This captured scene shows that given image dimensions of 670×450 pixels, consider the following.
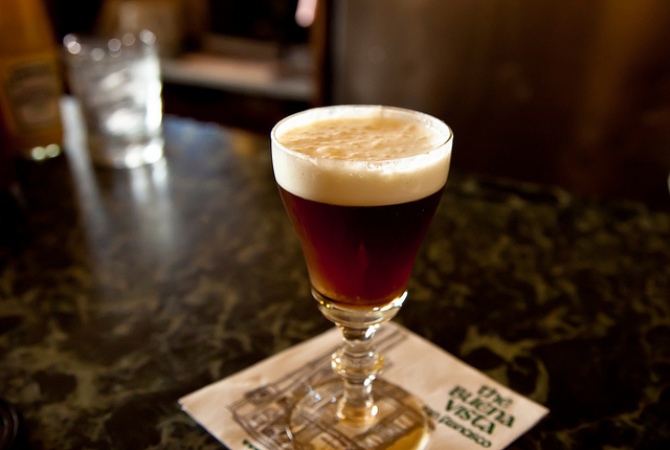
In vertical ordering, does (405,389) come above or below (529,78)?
below

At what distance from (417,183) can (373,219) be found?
0.05m

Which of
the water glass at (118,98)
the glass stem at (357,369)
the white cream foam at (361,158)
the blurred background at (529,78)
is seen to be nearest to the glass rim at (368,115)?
the white cream foam at (361,158)

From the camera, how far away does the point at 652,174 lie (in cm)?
178

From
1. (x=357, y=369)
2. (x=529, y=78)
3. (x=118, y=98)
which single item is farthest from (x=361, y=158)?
(x=529, y=78)

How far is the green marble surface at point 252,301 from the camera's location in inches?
28.0

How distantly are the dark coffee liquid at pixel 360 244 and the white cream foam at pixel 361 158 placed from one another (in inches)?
0.6

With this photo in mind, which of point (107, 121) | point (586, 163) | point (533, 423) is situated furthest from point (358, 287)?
point (586, 163)

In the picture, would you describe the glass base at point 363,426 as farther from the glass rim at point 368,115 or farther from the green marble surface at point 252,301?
the glass rim at point 368,115

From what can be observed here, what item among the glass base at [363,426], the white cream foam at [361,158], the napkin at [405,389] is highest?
the white cream foam at [361,158]

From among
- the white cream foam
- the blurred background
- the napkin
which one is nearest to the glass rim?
the white cream foam

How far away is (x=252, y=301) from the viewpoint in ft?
3.01

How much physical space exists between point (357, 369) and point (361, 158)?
0.78ft

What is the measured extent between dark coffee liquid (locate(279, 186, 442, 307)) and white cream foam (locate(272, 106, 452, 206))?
0.6 inches

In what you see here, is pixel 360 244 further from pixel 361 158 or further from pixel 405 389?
pixel 405 389
